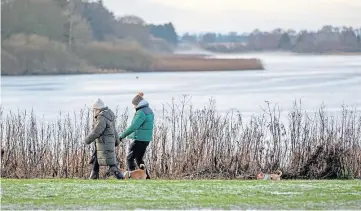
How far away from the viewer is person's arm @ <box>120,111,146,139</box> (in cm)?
1306

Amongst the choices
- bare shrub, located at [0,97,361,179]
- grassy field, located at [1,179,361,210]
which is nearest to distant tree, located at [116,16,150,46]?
bare shrub, located at [0,97,361,179]

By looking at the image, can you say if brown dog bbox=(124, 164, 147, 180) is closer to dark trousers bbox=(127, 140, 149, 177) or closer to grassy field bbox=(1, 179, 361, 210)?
dark trousers bbox=(127, 140, 149, 177)

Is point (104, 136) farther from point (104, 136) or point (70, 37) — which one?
point (70, 37)

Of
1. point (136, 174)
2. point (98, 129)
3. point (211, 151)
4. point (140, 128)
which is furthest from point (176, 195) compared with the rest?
point (211, 151)

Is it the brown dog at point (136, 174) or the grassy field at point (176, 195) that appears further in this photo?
the brown dog at point (136, 174)

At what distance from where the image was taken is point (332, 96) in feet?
117

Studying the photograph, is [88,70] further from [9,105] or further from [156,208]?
[156,208]

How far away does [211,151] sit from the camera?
630 inches

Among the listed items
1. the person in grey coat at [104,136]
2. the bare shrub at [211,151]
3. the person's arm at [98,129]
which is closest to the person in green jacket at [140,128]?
the person in grey coat at [104,136]

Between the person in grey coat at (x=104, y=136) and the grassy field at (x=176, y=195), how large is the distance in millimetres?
1013

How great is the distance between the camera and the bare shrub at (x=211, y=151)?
1566 cm

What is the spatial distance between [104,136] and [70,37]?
87.8ft

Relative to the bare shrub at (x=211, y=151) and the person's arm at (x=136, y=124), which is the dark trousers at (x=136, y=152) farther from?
the bare shrub at (x=211, y=151)

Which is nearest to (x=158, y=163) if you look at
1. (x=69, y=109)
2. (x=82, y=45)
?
(x=69, y=109)
